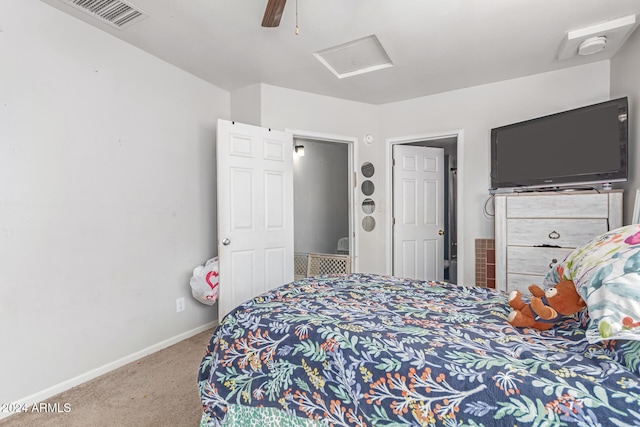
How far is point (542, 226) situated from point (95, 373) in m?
3.48

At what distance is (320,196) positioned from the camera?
5059 mm

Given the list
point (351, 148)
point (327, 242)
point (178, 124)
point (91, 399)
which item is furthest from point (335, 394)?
point (327, 242)

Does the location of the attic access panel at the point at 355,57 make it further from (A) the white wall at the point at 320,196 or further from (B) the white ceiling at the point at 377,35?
(A) the white wall at the point at 320,196

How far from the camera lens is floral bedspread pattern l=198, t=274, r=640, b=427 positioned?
2.67 ft

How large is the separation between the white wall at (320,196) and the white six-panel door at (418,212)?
1174 millimetres

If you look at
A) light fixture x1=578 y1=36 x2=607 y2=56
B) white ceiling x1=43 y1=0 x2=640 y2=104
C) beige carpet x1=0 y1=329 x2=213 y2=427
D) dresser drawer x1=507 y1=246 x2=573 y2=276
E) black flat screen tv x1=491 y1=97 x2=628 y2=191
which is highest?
white ceiling x1=43 y1=0 x2=640 y2=104

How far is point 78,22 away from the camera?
7.11 ft

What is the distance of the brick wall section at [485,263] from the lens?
321cm

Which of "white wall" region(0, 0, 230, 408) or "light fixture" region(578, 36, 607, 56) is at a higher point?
"light fixture" region(578, 36, 607, 56)

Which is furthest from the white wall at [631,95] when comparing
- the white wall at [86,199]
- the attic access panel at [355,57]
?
the white wall at [86,199]

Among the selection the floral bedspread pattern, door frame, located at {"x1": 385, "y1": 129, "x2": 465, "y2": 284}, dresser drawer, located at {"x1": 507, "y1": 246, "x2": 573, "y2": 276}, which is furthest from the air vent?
dresser drawer, located at {"x1": 507, "y1": 246, "x2": 573, "y2": 276}

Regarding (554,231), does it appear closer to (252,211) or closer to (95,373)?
(252,211)

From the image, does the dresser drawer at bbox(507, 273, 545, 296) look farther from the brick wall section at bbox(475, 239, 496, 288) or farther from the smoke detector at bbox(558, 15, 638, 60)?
the smoke detector at bbox(558, 15, 638, 60)

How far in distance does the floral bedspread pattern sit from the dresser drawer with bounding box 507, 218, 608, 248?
4.23ft
